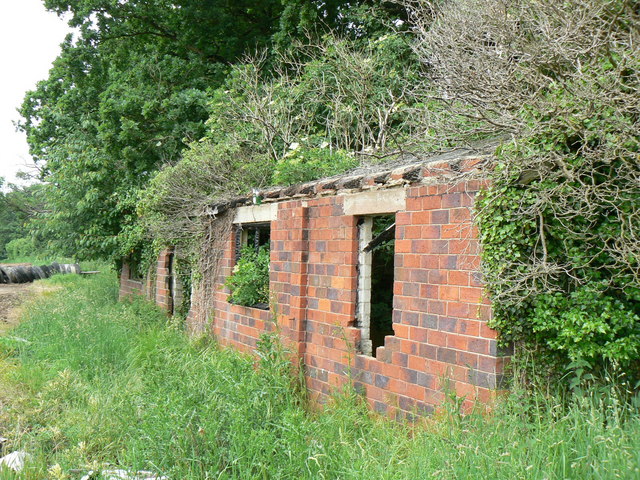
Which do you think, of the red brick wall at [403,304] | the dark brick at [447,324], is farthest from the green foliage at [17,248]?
the dark brick at [447,324]

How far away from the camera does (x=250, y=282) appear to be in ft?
24.4

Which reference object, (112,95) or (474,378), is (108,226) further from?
(474,378)

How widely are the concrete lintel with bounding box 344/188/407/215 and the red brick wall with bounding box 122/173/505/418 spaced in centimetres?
9

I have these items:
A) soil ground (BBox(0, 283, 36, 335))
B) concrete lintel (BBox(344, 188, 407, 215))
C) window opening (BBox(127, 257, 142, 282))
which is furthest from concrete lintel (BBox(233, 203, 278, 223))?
window opening (BBox(127, 257, 142, 282))

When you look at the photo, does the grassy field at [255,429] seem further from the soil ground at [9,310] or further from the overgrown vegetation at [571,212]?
the soil ground at [9,310]

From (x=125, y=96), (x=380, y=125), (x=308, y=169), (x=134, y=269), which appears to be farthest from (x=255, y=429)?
(x=125, y=96)

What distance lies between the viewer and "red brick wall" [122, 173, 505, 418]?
167 inches

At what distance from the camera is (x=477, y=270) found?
4.16 metres

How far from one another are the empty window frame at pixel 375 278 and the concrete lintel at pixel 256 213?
1295 millimetres

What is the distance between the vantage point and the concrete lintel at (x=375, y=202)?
197 inches

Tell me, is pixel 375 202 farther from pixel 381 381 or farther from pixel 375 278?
pixel 375 278

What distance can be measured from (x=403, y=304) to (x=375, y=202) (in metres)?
1.05

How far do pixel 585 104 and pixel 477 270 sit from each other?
1.37 meters

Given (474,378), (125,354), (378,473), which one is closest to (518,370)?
(474,378)
